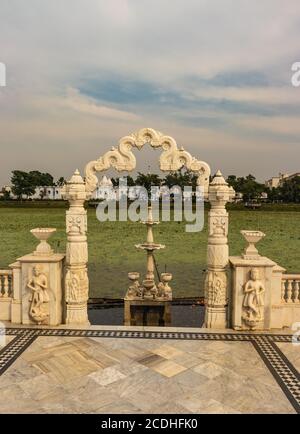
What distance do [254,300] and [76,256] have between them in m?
3.51

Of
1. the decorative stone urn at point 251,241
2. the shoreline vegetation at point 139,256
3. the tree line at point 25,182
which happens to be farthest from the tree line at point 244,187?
the decorative stone urn at point 251,241

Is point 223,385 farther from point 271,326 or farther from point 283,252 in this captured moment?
point 283,252

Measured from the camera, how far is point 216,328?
6477mm

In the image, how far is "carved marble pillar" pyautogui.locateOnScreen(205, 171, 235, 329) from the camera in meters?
6.44

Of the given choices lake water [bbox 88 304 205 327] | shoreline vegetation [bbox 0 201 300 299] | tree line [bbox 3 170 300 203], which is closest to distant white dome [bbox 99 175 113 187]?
lake water [bbox 88 304 205 327]

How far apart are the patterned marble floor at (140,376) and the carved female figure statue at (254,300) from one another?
530 mm

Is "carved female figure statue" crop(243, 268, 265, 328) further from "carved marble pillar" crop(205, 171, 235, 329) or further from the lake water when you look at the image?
the lake water

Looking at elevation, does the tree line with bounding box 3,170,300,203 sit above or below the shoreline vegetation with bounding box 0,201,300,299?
above

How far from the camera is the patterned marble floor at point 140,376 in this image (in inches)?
158

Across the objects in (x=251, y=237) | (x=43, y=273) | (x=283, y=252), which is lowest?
(x=283, y=252)

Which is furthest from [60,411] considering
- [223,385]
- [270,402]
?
[270,402]

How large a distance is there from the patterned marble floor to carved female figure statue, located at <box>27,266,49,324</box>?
1.50ft

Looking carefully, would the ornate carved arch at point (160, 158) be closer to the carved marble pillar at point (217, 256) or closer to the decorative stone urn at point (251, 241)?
the carved marble pillar at point (217, 256)
